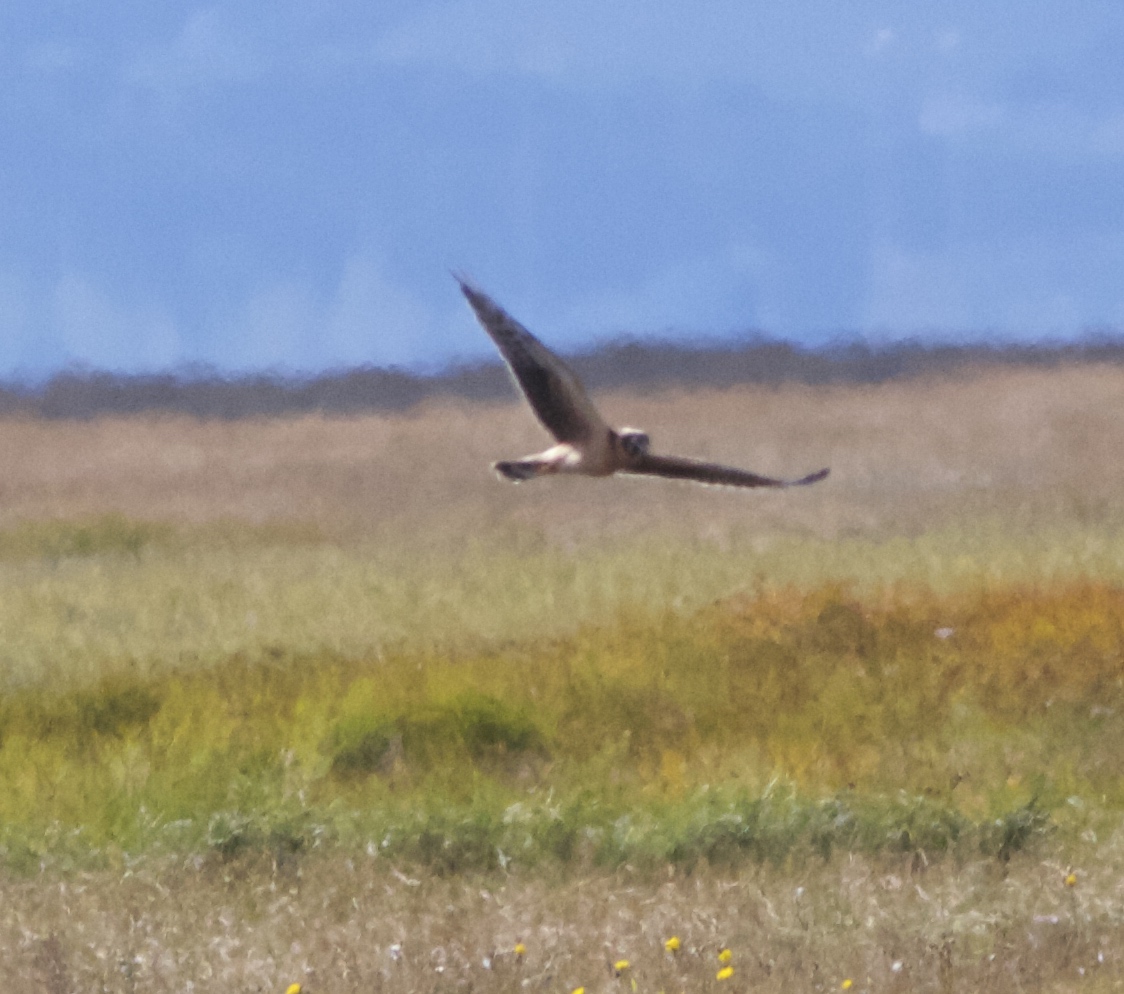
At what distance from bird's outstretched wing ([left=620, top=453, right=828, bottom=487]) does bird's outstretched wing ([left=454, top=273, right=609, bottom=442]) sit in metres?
0.30

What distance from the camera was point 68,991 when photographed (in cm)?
518

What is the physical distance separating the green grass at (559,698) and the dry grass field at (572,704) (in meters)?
0.02

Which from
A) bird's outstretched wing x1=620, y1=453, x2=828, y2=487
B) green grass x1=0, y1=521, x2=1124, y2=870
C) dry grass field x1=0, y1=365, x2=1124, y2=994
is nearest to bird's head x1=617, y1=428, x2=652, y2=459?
bird's outstretched wing x1=620, y1=453, x2=828, y2=487

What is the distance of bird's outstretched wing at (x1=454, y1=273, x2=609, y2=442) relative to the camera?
155 inches

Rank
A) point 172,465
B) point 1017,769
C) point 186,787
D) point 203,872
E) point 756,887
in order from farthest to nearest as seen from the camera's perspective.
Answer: point 172,465
point 1017,769
point 186,787
point 203,872
point 756,887

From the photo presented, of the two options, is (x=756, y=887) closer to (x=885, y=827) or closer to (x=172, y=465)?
(x=885, y=827)

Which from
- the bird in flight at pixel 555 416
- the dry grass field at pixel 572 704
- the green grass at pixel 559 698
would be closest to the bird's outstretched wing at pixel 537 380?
the bird in flight at pixel 555 416

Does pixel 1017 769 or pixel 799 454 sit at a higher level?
pixel 799 454

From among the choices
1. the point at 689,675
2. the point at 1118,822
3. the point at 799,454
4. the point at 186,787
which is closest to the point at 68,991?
the point at 186,787

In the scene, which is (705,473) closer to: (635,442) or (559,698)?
(635,442)

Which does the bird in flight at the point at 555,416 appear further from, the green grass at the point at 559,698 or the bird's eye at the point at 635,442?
the green grass at the point at 559,698

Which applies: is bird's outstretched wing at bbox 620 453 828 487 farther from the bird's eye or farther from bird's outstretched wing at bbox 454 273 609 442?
bird's outstretched wing at bbox 454 273 609 442

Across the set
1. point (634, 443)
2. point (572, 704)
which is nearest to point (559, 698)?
point (572, 704)

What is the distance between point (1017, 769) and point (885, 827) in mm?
1265
